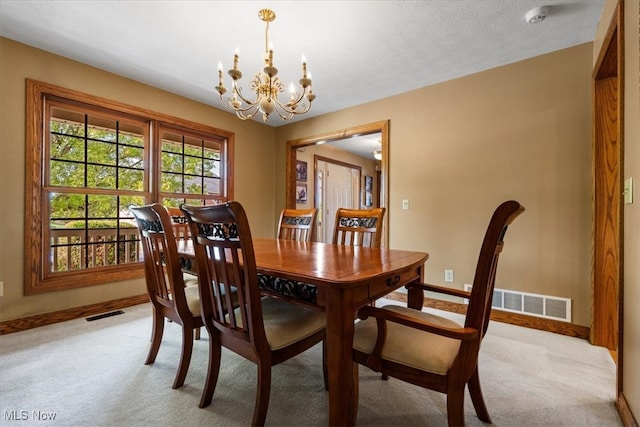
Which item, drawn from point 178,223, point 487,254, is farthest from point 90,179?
point 487,254

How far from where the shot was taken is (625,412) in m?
1.34

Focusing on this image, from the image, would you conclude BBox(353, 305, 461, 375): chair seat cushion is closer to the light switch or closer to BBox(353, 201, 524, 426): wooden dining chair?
BBox(353, 201, 524, 426): wooden dining chair

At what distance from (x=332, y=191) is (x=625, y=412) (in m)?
4.94

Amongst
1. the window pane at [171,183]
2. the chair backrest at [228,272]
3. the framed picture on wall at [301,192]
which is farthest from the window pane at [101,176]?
the framed picture on wall at [301,192]

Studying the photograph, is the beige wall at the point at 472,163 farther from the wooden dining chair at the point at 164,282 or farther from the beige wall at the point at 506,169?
the wooden dining chair at the point at 164,282

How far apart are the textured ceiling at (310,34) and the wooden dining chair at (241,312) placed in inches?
64.8

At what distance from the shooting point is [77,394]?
1.53 m

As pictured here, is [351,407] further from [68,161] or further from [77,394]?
[68,161]

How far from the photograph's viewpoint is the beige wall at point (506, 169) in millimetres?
2357

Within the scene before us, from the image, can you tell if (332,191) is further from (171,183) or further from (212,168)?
(171,183)

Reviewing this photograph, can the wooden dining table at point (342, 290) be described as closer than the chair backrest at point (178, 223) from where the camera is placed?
Yes

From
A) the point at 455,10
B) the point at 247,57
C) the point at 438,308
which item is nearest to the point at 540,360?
the point at 438,308

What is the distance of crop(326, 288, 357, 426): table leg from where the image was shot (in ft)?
3.51

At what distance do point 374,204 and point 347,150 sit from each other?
5.94ft
